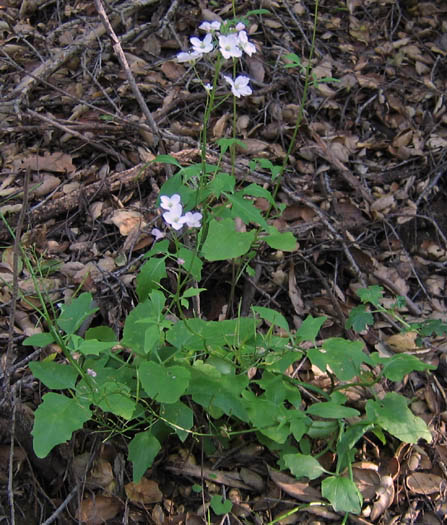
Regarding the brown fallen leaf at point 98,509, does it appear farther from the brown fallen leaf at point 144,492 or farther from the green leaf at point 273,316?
the green leaf at point 273,316

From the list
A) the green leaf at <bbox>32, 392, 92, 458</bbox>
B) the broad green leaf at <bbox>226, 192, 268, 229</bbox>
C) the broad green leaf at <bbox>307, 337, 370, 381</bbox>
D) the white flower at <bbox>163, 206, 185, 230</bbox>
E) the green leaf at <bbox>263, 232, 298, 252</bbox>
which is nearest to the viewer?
the green leaf at <bbox>32, 392, 92, 458</bbox>

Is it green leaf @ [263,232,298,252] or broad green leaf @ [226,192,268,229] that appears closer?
broad green leaf @ [226,192,268,229]

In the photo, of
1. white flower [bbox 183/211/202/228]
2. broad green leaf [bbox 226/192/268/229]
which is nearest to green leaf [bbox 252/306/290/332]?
broad green leaf [bbox 226/192/268/229]

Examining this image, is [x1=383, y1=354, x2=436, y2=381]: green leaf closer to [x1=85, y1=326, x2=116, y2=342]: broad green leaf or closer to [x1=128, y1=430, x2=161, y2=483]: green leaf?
[x1=128, y1=430, x2=161, y2=483]: green leaf

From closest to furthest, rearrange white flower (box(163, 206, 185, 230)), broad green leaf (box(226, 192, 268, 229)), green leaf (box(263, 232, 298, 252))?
white flower (box(163, 206, 185, 230))
broad green leaf (box(226, 192, 268, 229))
green leaf (box(263, 232, 298, 252))

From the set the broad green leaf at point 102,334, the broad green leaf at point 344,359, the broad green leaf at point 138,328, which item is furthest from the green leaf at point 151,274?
the broad green leaf at point 344,359

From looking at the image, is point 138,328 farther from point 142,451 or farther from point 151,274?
point 142,451

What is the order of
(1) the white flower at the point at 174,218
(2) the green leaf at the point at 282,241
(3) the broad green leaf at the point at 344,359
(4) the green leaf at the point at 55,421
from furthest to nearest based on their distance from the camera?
(2) the green leaf at the point at 282,241, (3) the broad green leaf at the point at 344,359, (1) the white flower at the point at 174,218, (4) the green leaf at the point at 55,421

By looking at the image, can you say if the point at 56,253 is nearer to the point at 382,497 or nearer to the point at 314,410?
the point at 314,410
